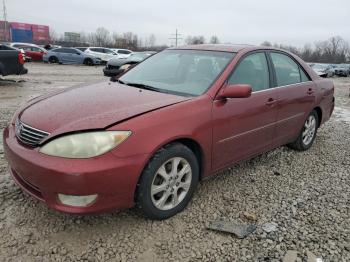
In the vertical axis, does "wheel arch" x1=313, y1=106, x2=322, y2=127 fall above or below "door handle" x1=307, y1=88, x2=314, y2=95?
below

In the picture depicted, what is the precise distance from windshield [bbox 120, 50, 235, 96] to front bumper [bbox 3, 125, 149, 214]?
3.61 feet

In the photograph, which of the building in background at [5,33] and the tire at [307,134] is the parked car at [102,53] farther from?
the building in background at [5,33]

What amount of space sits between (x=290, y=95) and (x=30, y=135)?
3.07 metres

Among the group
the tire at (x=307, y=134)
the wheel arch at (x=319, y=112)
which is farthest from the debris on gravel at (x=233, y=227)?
the wheel arch at (x=319, y=112)

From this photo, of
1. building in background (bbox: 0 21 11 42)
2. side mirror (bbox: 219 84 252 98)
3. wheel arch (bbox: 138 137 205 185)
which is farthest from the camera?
building in background (bbox: 0 21 11 42)

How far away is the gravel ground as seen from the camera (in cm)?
262

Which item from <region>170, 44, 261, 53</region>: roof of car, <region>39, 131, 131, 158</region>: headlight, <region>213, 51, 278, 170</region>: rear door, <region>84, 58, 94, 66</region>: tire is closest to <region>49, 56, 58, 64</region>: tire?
<region>84, 58, 94, 66</region>: tire

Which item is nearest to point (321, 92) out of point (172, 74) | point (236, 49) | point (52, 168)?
point (236, 49)

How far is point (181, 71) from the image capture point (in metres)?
3.77

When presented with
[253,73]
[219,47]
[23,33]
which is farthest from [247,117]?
[23,33]

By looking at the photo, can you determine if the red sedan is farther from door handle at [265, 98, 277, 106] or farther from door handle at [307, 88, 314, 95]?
door handle at [307, 88, 314, 95]

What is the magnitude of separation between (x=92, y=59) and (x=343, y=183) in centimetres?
2483

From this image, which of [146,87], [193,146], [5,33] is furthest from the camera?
[5,33]

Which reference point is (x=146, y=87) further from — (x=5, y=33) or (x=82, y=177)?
(x=5, y=33)
